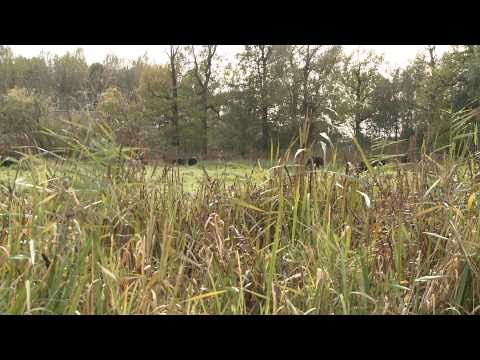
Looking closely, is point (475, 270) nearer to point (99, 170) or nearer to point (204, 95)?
point (99, 170)

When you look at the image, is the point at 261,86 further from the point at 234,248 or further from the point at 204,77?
the point at 234,248

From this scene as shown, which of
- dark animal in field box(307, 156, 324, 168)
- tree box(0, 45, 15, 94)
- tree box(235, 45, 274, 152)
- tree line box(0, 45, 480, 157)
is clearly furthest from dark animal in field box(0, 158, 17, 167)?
tree box(0, 45, 15, 94)

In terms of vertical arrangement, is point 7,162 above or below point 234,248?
above

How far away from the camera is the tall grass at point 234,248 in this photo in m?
1.57

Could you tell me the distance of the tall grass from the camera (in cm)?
157

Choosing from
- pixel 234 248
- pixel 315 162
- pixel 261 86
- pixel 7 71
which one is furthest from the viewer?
pixel 7 71

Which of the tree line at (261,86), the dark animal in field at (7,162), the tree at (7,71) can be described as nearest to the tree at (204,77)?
the tree line at (261,86)

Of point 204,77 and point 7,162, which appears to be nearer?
point 7,162

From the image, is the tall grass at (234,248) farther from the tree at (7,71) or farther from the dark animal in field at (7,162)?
the tree at (7,71)

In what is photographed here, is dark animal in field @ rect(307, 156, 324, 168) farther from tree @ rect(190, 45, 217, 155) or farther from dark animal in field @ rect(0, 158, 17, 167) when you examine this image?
tree @ rect(190, 45, 217, 155)

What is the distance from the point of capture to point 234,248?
2.17 metres

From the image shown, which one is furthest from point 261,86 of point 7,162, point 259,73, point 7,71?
point 7,162
